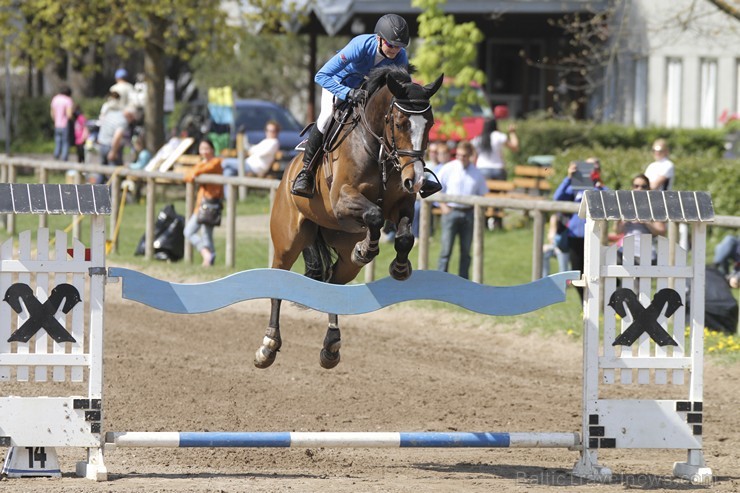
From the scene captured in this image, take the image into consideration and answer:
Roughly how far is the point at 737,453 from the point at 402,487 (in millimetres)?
2845

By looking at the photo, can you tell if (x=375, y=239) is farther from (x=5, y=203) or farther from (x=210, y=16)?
(x=210, y=16)

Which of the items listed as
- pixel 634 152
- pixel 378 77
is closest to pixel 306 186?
pixel 378 77

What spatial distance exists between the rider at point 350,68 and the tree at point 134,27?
14485mm

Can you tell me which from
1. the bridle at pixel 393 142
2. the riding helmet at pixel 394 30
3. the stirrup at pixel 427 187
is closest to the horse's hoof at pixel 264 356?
the bridle at pixel 393 142

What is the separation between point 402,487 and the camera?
24.8 ft

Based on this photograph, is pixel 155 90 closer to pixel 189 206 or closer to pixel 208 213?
pixel 189 206

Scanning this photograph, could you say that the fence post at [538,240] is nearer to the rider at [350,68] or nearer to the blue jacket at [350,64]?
the rider at [350,68]

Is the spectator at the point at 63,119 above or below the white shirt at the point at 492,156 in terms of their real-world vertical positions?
above

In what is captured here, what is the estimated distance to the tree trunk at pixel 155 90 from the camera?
2470 cm

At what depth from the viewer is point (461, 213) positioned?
15.1 metres

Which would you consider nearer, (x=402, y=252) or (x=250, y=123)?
(x=402, y=252)

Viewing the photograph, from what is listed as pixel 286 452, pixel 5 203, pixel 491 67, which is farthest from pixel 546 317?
pixel 491 67

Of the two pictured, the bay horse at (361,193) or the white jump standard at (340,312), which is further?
the bay horse at (361,193)

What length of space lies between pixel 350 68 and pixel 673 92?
20.7 meters
